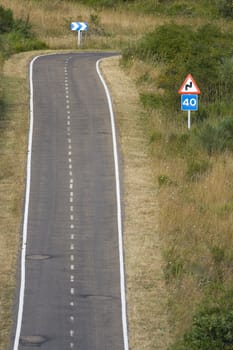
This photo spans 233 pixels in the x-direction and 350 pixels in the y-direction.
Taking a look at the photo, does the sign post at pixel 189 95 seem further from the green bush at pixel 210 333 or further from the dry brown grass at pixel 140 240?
the green bush at pixel 210 333

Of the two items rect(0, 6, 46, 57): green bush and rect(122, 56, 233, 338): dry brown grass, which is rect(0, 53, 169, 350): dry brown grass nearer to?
rect(122, 56, 233, 338): dry brown grass

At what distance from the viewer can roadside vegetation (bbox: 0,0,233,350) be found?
22.8 meters

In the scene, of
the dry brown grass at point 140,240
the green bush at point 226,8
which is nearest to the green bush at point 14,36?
the dry brown grass at point 140,240

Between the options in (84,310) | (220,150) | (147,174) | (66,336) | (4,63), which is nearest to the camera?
(66,336)

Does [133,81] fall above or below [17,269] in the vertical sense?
above

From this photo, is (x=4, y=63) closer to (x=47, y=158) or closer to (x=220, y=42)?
(x=220, y=42)

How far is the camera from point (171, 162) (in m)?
34.9

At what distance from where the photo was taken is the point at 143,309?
76.4ft

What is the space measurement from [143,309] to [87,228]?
19.8 feet

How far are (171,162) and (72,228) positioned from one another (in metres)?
7.10

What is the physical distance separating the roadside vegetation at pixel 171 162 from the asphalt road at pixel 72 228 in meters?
0.55

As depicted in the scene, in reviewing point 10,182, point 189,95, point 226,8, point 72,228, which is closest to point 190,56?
point 189,95

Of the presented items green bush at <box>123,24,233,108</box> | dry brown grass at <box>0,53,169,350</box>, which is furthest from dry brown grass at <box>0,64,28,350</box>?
green bush at <box>123,24,233,108</box>

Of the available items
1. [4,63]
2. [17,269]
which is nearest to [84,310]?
[17,269]
